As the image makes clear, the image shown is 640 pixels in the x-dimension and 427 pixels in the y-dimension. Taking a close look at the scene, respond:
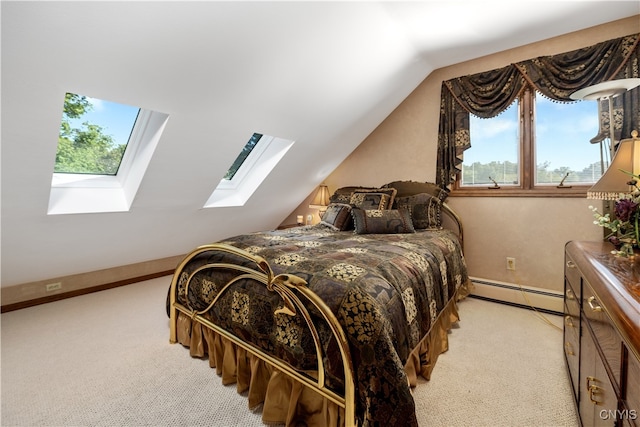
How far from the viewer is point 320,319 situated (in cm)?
120

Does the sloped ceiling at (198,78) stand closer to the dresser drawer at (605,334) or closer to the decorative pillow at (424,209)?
the decorative pillow at (424,209)

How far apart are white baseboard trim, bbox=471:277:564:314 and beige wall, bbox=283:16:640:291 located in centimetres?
6

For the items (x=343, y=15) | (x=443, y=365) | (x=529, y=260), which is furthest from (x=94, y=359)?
(x=529, y=260)

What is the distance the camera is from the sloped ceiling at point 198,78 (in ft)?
4.97

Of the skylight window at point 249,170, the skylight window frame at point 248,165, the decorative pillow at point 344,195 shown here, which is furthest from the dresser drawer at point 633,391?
the skylight window frame at point 248,165

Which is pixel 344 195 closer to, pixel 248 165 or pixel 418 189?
pixel 418 189

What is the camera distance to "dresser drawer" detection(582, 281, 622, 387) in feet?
2.68

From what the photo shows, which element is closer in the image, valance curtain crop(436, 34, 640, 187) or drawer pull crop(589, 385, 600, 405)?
drawer pull crop(589, 385, 600, 405)

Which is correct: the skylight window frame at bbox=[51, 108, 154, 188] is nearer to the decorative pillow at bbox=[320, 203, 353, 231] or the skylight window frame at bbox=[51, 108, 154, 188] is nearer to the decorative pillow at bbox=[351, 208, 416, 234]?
the decorative pillow at bbox=[320, 203, 353, 231]

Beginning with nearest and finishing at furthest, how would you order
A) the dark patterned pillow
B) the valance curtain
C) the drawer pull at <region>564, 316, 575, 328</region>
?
the drawer pull at <region>564, 316, 575, 328</region> → the valance curtain → the dark patterned pillow

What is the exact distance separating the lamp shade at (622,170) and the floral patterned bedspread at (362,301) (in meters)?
0.94


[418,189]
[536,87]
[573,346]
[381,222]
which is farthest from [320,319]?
[536,87]

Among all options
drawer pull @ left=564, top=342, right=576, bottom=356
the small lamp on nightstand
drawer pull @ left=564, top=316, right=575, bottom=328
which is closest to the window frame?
drawer pull @ left=564, top=316, right=575, bottom=328

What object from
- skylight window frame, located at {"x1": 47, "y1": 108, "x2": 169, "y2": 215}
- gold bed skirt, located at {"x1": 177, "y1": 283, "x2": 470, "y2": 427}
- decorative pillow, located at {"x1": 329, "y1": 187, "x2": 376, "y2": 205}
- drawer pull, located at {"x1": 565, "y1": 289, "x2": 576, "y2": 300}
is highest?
skylight window frame, located at {"x1": 47, "y1": 108, "x2": 169, "y2": 215}
